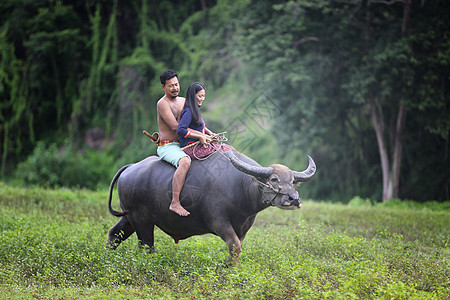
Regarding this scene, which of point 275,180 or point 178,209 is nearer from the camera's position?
point 275,180

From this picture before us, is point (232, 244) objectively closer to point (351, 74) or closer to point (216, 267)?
point (216, 267)

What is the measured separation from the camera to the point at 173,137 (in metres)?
6.11

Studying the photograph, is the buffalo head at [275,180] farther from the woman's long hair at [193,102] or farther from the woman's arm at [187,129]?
the woman's long hair at [193,102]

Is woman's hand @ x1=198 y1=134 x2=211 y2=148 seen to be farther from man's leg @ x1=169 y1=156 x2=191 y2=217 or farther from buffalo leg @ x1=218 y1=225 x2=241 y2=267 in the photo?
buffalo leg @ x1=218 y1=225 x2=241 y2=267

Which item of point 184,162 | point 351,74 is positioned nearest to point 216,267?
point 184,162

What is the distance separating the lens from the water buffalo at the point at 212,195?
18.3 feet

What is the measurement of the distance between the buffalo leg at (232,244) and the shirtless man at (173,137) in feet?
1.60

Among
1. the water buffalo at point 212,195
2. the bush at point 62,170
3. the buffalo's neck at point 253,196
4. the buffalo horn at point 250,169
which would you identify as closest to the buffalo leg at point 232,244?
the water buffalo at point 212,195

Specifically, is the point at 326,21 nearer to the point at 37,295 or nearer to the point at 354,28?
the point at 354,28

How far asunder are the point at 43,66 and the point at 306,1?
1214cm

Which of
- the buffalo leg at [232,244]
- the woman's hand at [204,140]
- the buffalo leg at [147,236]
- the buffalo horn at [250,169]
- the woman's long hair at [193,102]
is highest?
the woman's long hair at [193,102]

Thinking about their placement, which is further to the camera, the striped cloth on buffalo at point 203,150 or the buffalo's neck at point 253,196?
the striped cloth on buffalo at point 203,150

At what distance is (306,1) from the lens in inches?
552

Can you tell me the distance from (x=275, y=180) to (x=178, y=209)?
1.13 m
